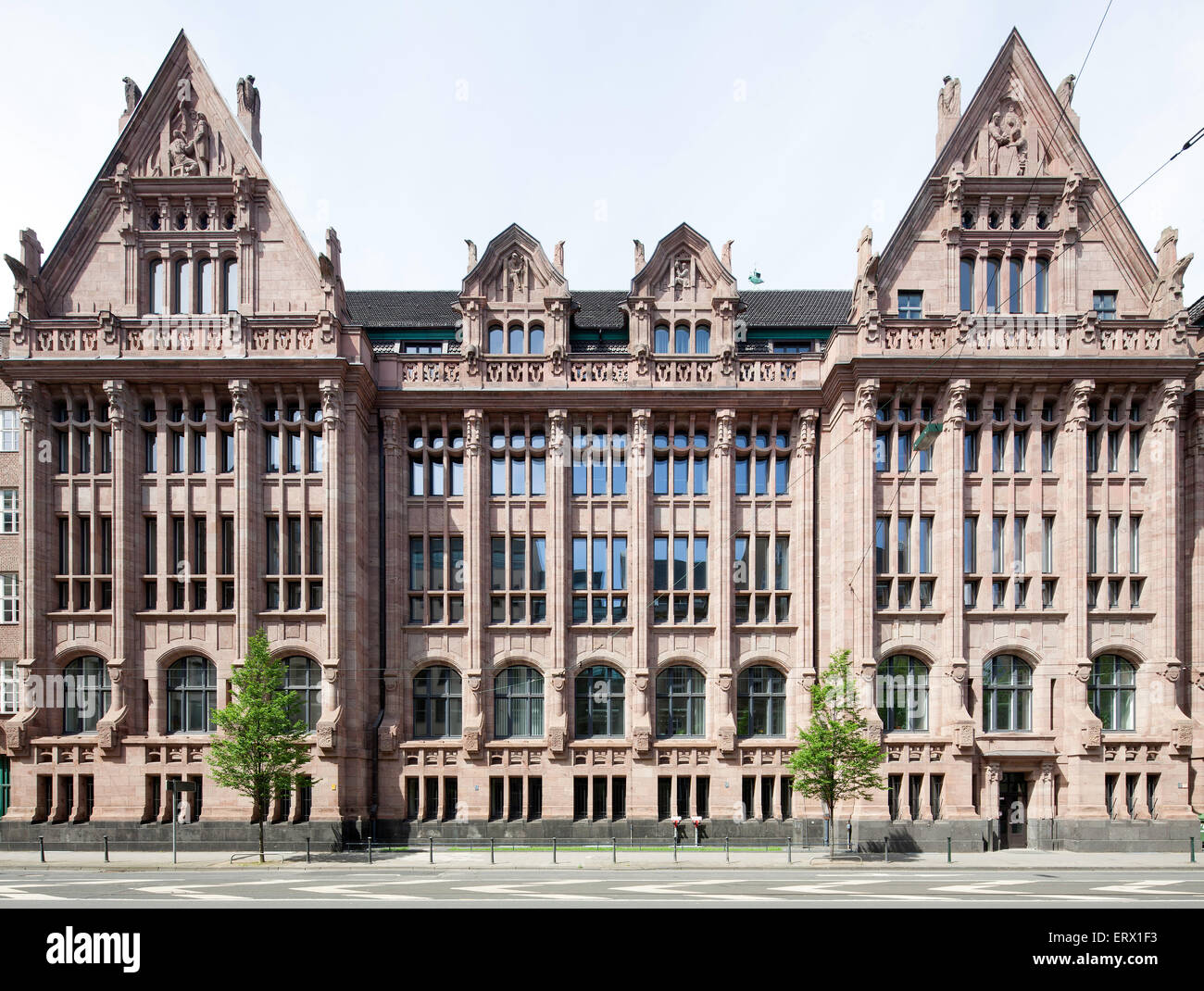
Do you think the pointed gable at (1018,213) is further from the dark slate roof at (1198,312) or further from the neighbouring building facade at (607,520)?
the dark slate roof at (1198,312)

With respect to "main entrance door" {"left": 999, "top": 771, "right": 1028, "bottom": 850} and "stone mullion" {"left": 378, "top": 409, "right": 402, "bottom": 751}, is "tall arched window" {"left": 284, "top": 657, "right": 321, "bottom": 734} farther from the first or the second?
"main entrance door" {"left": 999, "top": 771, "right": 1028, "bottom": 850}

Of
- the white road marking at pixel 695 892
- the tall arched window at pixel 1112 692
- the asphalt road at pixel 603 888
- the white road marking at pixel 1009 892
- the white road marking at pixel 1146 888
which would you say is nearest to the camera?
the asphalt road at pixel 603 888

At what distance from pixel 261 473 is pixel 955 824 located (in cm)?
3110

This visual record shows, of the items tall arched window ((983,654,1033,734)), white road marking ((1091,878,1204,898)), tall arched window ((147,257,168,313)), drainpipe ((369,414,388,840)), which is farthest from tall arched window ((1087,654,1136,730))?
tall arched window ((147,257,168,313))

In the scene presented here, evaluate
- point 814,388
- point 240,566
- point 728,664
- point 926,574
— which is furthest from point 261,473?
point 926,574

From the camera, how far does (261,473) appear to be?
33438mm

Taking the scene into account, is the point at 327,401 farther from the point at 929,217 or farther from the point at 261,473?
the point at 929,217

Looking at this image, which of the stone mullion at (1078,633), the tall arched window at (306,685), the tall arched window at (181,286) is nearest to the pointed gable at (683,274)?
the stone mullion at (1078,633)

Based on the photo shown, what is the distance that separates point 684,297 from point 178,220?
72.1 ft

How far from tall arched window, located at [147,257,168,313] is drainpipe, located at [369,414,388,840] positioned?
10.3 meters

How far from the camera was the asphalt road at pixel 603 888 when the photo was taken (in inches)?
757

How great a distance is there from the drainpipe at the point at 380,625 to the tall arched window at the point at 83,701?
10.7m

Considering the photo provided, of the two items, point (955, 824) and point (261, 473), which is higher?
point (261, 473)

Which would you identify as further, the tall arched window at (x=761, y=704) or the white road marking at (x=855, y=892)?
the tall arched window at (x=761, y=704)
